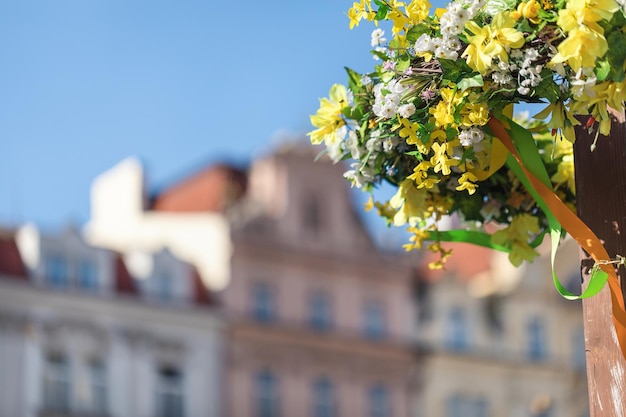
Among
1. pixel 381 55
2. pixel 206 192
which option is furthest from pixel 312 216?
pixel 381 55

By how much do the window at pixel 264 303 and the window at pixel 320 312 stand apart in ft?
3.52

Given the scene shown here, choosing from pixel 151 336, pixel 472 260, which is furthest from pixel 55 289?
pixel 472 260

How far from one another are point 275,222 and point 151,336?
407 cm

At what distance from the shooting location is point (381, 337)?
108 feet

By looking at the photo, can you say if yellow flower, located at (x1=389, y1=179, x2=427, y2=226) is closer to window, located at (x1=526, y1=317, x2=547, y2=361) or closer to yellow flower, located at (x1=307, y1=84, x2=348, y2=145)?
yellow flower, located at (x1=307, y1=84, x2=348, y2=145)

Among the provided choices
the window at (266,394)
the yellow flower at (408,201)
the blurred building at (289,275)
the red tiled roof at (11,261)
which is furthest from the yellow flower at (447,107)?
the window at (266,394)

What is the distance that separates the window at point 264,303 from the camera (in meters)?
31.0

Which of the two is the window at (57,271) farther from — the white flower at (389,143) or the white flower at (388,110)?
the white flower at (388,110)

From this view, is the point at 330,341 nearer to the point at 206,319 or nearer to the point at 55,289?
the point at 206,319

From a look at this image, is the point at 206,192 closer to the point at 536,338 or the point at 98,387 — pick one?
the point at 98,387

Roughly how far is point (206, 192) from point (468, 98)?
29161 millimetres

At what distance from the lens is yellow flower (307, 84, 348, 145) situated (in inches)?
189

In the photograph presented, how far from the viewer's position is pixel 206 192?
109 feet

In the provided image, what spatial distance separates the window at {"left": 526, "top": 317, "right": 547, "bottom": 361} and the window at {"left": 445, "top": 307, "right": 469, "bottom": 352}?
1789 mm
